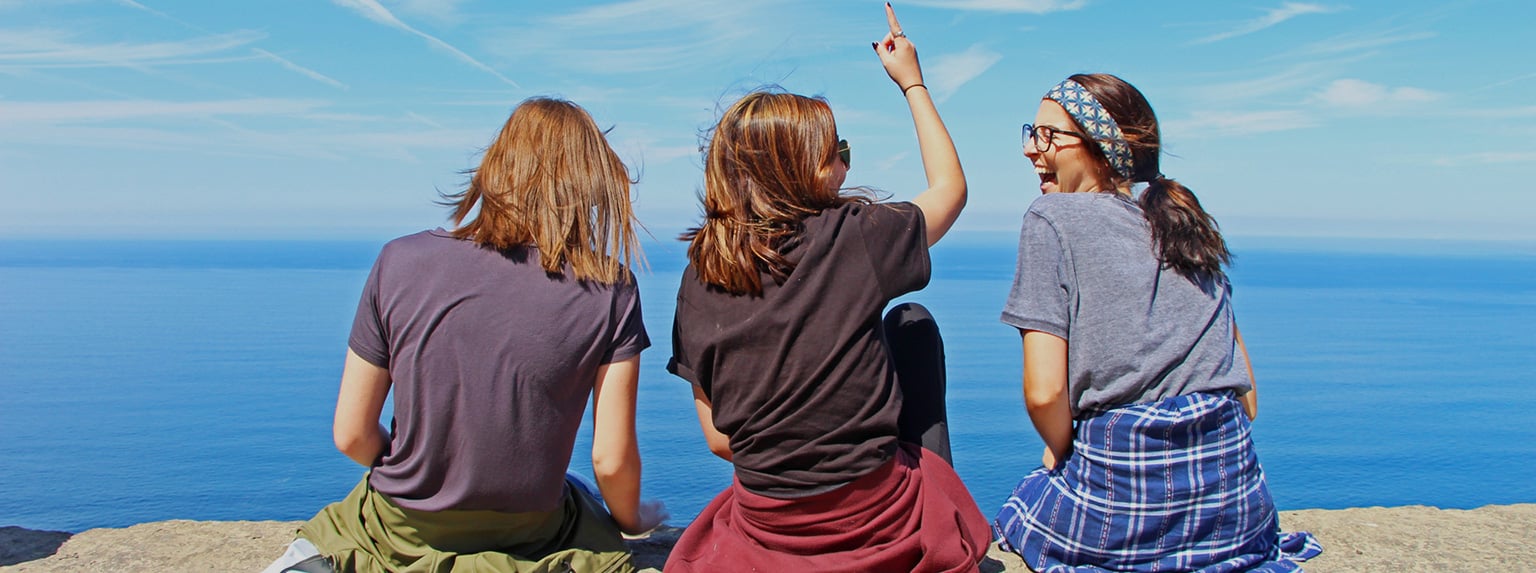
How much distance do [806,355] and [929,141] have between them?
0.70m

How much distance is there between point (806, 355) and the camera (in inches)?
80.0

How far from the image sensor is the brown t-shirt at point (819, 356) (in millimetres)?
→ 2035

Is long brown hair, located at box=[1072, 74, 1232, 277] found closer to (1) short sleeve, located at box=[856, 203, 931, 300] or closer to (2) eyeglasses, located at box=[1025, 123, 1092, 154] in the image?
(2) eyeglasses, located at box=[1025, 123, 1092, 154]

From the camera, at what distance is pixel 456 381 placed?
2.18 metres

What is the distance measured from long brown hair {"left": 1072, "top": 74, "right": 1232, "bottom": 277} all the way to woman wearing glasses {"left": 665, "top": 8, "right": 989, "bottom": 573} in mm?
492

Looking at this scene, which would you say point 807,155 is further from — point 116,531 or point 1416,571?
point 116,531

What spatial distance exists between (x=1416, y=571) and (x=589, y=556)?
214cm

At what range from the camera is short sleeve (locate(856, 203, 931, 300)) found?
2.08m

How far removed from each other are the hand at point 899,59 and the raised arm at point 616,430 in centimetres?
97

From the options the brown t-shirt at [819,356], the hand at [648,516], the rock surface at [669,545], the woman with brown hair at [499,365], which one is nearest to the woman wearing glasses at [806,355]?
the brown t-shirt at [819,356]

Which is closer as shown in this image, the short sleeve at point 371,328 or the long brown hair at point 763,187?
the long brown hair at point 763,187

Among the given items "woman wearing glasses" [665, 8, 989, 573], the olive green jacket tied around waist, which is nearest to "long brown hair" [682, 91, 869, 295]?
"woman wearing glasses" [665, 8, 989, 573]

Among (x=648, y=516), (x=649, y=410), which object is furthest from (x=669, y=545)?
(x=649, y=410)

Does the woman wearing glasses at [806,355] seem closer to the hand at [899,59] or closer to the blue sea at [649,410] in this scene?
the hand at [899,59]
